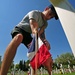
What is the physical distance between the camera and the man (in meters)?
2.01

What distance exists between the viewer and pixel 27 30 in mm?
2600

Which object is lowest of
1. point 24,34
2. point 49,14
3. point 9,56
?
point 9,56

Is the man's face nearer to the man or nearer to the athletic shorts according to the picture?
the man

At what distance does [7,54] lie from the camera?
2023mm

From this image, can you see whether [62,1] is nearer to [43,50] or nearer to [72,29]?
[72,29]

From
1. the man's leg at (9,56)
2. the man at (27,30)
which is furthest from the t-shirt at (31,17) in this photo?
the man's leg at (9,56)

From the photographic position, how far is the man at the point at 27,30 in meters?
2.01

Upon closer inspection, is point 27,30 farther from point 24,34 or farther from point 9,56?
point 9,56

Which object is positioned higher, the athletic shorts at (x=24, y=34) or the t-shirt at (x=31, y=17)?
the t-shirt at (x=31, y=17)

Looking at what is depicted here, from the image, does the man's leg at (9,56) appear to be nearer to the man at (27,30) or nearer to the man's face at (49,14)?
the man at (27,30)

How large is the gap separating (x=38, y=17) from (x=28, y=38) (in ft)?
1.17

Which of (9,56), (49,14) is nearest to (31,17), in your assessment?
(49,14)

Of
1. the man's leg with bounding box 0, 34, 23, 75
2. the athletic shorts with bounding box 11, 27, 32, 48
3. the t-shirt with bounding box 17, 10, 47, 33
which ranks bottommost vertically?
the man's leg with bounding box 0, 34, 23, 75

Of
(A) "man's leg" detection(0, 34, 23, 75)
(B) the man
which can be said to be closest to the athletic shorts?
(B) the man
